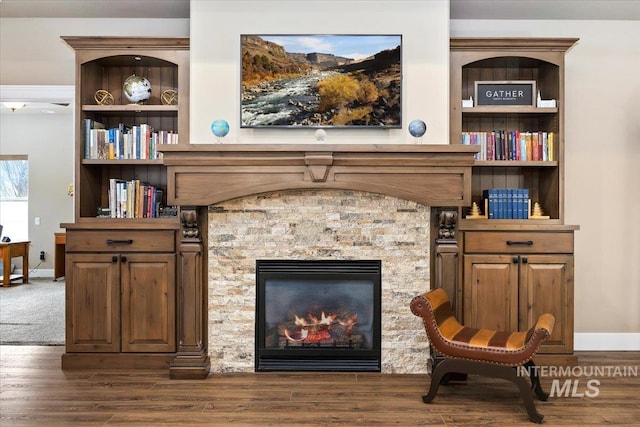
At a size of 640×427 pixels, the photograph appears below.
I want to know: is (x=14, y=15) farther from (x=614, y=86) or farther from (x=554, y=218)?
(x=614, y=86)

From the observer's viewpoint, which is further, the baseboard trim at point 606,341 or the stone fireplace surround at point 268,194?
the baseboard trim at point 606,341

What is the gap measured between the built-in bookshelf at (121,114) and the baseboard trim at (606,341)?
3.56 metres

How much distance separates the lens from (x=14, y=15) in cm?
439

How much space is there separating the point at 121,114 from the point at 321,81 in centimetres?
166

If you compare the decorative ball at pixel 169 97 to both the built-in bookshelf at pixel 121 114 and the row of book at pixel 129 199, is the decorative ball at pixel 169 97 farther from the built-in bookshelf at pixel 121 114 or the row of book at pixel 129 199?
the row of book at pixel 129 199

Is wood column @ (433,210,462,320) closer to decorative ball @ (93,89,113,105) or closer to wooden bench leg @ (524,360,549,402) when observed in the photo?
wooden bench leg @ (524,360,549,402)

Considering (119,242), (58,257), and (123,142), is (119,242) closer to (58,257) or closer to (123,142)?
(123,142)

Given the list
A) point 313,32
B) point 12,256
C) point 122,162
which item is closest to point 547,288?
point 313,32

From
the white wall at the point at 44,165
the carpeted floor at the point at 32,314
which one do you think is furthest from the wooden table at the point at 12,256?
the white wall at the point at 44,165

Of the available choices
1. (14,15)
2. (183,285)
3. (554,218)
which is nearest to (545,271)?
(554,218)

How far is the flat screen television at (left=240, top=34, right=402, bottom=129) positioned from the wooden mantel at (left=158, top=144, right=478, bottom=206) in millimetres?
329

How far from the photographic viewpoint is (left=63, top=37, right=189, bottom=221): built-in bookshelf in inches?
155

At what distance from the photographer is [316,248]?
12.4 ft

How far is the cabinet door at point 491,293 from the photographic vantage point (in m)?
3.82
